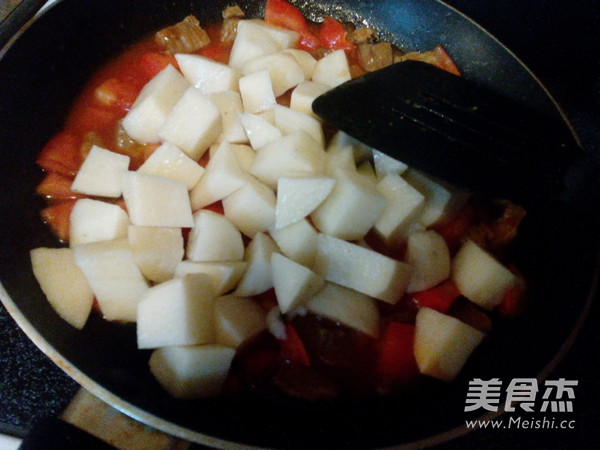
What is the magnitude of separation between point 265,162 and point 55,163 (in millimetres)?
733

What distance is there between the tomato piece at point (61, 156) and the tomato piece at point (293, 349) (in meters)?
0.94

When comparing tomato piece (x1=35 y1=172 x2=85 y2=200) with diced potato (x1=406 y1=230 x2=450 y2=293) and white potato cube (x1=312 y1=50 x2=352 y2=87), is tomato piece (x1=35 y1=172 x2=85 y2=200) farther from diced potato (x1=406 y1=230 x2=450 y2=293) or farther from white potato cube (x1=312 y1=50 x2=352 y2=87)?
diced potato (x1=406 y1=230 x2=450 y2=293)

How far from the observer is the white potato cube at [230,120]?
5.27ft

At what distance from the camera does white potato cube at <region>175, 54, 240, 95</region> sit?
171 centimetres

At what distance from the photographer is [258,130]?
1.58 metres

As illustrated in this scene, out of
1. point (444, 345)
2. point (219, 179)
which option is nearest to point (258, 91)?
point (219, 179)

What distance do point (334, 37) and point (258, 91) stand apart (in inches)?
24.6

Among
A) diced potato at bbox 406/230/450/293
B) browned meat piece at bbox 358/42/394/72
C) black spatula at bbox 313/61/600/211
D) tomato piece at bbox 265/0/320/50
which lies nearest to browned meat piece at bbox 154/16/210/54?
tomato piece at bbox 265/0/320/50

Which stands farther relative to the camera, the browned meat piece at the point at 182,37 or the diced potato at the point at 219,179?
the browned meat piece at the point at 182,37

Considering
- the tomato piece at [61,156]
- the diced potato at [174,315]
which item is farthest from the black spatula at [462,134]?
the tomato piece at [61,156]

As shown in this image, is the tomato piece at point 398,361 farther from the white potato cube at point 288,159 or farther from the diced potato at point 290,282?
the white potato cube at point 288,159

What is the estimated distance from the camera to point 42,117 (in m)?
1.59

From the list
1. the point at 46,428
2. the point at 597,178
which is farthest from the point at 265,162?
the point at 597,178

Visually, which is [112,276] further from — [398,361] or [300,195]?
[398,361]
